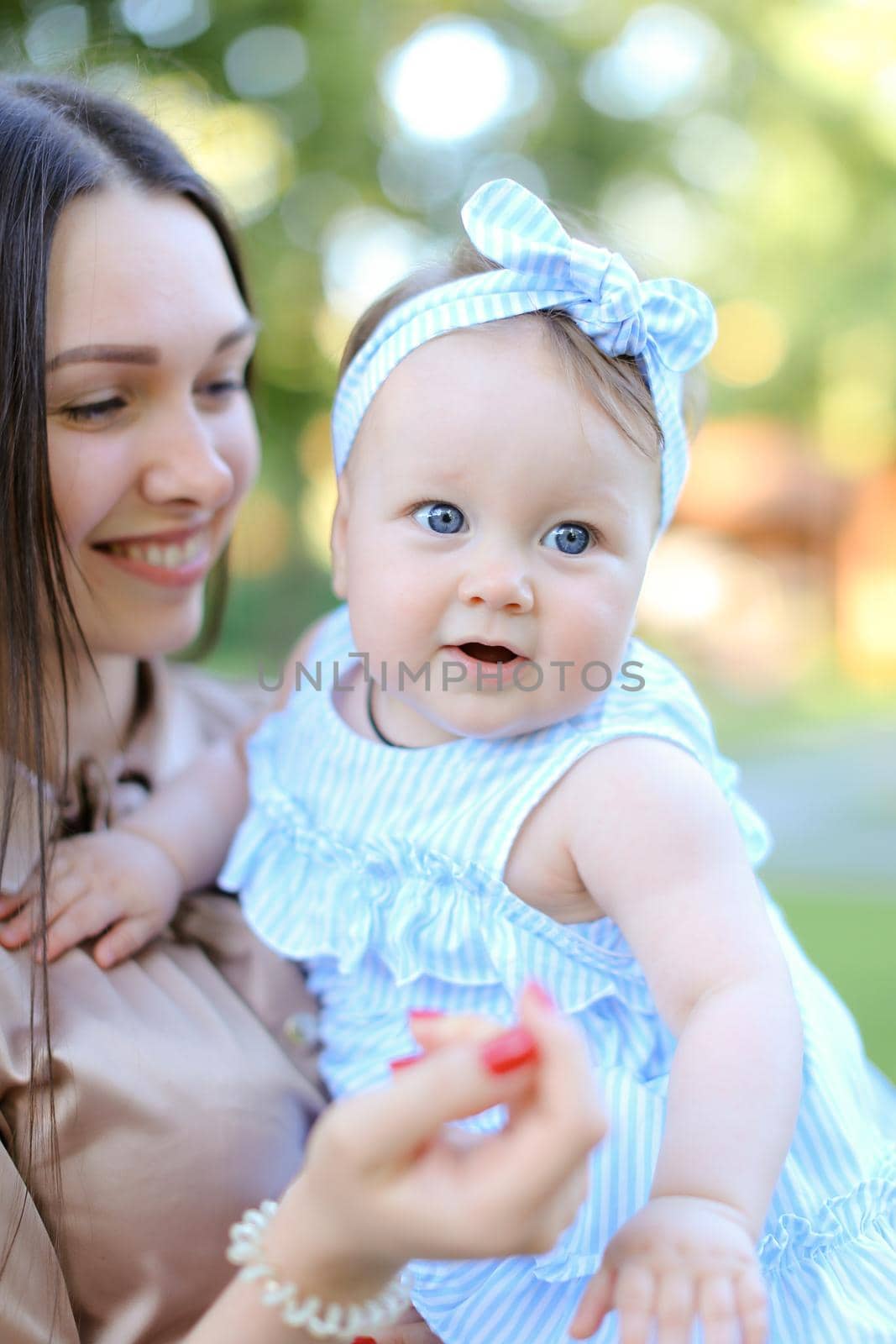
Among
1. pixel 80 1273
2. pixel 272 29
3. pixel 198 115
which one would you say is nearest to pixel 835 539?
pixel 272 29

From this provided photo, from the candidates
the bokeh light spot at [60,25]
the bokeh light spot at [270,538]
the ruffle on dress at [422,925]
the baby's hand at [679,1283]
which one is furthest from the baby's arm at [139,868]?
the bokeh light spot at [270,538]

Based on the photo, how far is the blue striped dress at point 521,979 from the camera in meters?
1.26

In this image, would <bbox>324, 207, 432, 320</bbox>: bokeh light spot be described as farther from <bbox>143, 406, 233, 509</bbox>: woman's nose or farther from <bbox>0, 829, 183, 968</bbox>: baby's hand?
<bbox>0, 829, 183, 968</bbox>: baby's hand

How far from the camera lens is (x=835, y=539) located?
11.0 m

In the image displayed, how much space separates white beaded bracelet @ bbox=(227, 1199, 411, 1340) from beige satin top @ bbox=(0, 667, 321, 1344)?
0.32 meters

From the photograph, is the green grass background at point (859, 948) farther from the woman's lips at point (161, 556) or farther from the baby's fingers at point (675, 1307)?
the baby's fingers at point (675, 1307)

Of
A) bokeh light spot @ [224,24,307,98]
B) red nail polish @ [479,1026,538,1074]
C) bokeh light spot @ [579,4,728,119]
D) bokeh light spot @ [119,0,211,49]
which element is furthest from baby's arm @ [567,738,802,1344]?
bokeh light spot @ [579,4,728,119]

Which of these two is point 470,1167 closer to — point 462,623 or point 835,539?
point 462,623

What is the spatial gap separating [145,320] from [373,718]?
1.83 ft

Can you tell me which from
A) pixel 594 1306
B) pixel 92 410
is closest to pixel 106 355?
pixel 92 410

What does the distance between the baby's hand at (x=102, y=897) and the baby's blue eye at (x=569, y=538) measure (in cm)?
67

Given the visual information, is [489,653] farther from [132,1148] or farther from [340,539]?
[132,1148]

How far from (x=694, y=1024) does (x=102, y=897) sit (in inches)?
28.8

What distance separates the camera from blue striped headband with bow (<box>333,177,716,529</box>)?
4.25 feet
